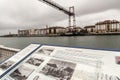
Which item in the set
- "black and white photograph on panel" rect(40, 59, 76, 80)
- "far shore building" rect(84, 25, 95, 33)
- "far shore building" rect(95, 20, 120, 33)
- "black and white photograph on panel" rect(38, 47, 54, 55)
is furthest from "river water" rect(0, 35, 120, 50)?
"far shore building" rect(84, 25, 95, 33)

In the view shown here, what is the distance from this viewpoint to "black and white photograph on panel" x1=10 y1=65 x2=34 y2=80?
3.91 ft

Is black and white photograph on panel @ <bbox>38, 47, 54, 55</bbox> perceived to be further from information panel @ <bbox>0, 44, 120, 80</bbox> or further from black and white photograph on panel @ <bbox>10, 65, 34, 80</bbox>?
black and white photograph on panel @ <bbox>10, 65, 34, 80</bbox>

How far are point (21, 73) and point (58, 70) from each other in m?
0.33

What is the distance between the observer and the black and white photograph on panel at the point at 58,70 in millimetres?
1074

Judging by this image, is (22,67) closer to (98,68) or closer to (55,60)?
(55,60)

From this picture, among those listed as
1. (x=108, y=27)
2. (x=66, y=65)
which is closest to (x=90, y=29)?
(x=108, y=27)

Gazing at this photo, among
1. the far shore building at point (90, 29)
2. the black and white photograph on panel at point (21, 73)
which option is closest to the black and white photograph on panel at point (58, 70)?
the black and white photograph on panel at point (21, 73)

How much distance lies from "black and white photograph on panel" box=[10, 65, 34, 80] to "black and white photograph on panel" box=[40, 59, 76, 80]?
0.12 m

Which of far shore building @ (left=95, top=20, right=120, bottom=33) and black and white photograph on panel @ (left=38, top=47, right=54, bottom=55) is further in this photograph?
far shore building @ (left=95, top=20, right=120, bottom=33)

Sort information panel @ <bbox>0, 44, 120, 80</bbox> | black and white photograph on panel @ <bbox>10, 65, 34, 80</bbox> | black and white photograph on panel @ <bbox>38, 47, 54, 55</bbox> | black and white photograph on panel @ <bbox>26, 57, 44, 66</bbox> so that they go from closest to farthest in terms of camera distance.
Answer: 1. information panel @ <bbox>0, 44, 120, 80</bbox>
2. black and white photograph on panel @ <bbox>10, 65, 34, 80</bbox>
3. black and white photograph on panel @ <bbox>26, 57, 44, 66</bbox>
4. black and white photograph on panel @ <bbox>38, 47, 54, 55</bbox>

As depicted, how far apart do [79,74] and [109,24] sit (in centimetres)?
4347

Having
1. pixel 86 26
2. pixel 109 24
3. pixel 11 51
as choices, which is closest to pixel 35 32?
pixel 86 26

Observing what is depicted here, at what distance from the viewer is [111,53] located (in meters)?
1.09

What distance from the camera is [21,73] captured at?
1.25m
